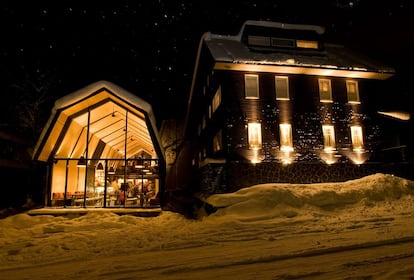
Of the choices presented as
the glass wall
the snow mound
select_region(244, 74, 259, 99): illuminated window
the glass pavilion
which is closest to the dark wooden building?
select_region(244, 74, 259, 99): illuminated window

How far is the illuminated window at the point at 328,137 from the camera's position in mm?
15202

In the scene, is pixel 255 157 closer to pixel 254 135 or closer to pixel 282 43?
pixel 254 135

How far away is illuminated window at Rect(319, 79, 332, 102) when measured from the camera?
51.9 ft

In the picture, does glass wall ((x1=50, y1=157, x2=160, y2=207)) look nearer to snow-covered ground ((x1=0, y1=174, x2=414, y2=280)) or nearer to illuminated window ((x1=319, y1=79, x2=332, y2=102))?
snow-covered ground ((x1=0, y1=174, x2=414, y2=280))

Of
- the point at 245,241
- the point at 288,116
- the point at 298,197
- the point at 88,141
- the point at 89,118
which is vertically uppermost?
the point at 288,116

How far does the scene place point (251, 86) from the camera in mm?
15000

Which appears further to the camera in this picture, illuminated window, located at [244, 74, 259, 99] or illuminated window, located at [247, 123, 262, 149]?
illuminated window, located at [244, 74, 259, 99]

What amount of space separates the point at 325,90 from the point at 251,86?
4.86 meters

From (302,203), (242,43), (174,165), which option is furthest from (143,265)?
(174,165)

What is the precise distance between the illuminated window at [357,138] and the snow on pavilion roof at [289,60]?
10.7ft

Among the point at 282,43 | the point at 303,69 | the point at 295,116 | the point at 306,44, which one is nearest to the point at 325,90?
the point at 303,69

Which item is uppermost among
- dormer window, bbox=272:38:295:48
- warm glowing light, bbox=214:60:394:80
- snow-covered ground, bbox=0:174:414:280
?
dormer window, bbox=272:38:295:48

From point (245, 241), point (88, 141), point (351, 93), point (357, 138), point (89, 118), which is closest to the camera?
point (245, 241)

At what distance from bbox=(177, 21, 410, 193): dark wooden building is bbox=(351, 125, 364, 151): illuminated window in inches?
2.3
